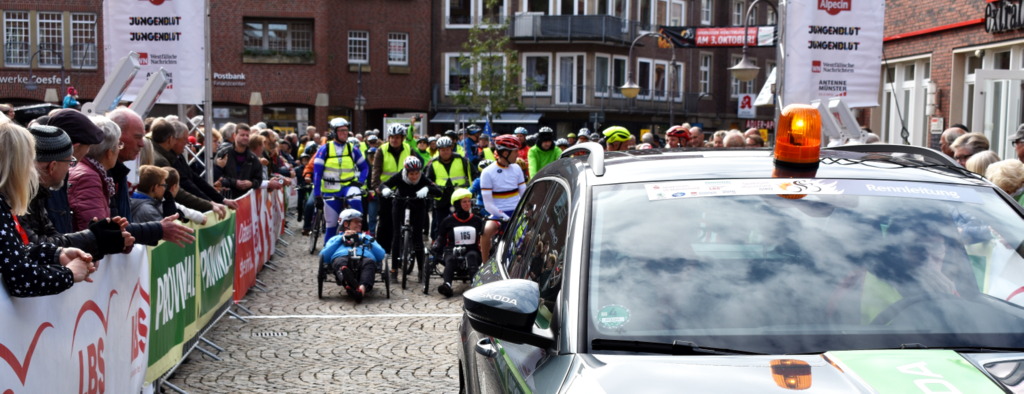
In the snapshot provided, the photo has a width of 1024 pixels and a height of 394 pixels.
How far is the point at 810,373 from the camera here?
2734 millimetres

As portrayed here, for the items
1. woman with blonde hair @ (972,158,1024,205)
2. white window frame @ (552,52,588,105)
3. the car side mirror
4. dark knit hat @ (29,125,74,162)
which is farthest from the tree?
the car side mirror

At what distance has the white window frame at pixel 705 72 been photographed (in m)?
62.0

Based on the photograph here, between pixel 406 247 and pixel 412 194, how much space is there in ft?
3.39

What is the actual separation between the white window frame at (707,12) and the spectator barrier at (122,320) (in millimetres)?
54460

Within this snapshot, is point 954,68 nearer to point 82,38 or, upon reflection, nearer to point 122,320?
point 122,320

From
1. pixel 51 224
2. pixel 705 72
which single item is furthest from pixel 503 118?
pixel 51 224

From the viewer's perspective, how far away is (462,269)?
1274 cm

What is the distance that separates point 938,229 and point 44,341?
362cm

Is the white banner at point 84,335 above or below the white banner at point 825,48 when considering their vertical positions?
below

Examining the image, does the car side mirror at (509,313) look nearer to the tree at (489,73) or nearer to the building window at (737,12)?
the tree at (489,73)

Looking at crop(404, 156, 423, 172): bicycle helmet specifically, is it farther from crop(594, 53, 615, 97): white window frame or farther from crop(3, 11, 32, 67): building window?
crop(3, 11, 32, 67): building window

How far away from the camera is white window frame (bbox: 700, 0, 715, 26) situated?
2458 inches

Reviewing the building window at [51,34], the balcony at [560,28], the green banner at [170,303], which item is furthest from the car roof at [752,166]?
the building window at [51,34]

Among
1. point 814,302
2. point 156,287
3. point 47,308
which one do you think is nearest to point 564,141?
point 156,287
